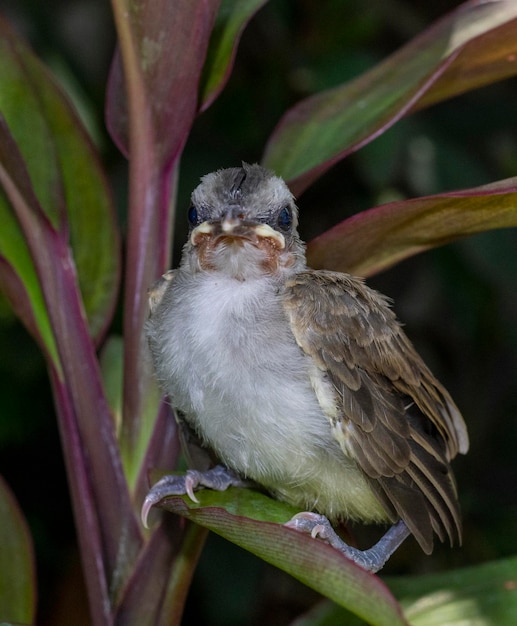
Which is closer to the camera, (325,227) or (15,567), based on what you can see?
(15,567)

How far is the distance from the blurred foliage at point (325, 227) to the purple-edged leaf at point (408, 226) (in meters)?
0.58

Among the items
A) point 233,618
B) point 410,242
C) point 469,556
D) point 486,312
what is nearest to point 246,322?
point 410,242

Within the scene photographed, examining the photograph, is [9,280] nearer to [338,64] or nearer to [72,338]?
[72,338]

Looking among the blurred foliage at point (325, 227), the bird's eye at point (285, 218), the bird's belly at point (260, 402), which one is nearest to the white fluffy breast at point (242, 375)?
the bird's belly at point (260, 402)

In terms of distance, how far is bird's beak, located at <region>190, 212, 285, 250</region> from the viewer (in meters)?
1.24

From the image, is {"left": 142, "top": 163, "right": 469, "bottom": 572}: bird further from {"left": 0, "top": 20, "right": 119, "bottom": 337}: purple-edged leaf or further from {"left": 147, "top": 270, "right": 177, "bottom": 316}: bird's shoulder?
{"left": 0, "top": 20, "right": 119, "bottom": 337}: purple-edged leaf

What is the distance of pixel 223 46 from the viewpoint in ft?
4.50

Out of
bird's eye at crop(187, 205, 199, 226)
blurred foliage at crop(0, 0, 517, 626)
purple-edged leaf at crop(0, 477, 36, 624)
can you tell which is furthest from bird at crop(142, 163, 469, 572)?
blurred foliage at crop(0, 0, 517, 626)

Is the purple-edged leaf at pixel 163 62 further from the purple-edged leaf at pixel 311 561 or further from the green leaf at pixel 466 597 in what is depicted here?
the green leaf at pixel 466 597

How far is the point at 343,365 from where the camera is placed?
1.19m

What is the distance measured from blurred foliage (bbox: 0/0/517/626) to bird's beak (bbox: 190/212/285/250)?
1.91 feet

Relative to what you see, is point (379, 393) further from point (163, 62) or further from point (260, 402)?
point (163, 62)

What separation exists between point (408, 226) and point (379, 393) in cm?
24

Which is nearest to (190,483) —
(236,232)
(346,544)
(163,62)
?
(346,544)
